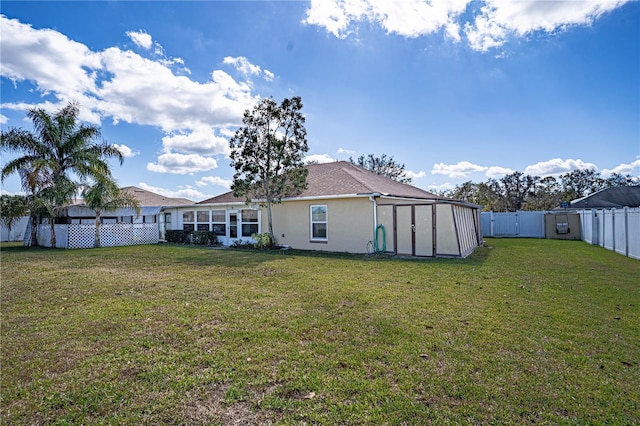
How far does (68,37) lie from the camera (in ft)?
36.6

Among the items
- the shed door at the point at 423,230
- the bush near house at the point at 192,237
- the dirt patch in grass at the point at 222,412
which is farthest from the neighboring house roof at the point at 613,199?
the dirt patch in grass at the point at 222,412

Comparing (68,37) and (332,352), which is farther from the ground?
(68,37)

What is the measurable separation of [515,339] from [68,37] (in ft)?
49.9

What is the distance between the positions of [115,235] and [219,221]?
6263 millimetres

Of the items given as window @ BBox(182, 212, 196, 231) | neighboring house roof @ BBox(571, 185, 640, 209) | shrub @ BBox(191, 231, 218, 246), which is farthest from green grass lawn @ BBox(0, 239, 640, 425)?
neighboring house roof @ BBox(571, 185, 640, 209)

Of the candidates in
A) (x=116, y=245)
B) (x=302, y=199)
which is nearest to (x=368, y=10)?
(x=302, y=199)

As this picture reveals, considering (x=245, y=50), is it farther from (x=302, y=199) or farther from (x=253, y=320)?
(x=253, y=320)

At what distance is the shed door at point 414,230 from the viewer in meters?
12.2

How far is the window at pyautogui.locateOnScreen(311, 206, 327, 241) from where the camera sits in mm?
14477

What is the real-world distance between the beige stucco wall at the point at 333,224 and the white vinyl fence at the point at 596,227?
8.84 m

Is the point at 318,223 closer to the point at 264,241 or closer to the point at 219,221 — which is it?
the point at 264,241

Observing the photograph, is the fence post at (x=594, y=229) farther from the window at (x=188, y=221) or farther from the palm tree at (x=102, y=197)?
the palm tree at (x=102, y=197)

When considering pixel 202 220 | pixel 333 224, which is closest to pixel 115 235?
pixel 202 220

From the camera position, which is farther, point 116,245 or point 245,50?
point 116,245
